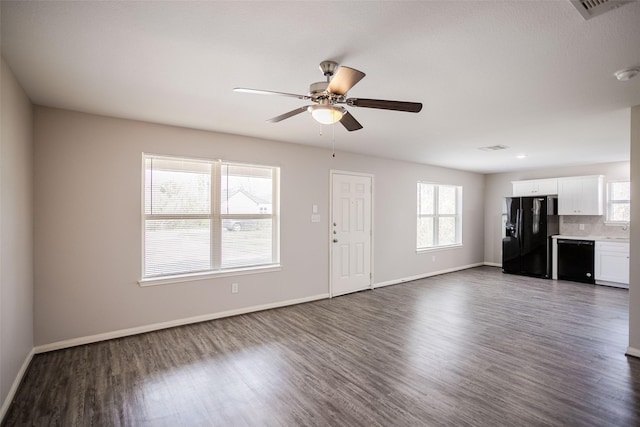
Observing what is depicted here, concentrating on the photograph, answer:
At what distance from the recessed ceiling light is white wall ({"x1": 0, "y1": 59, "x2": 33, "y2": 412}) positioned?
428 cm

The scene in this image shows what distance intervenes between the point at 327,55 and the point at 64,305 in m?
3.45

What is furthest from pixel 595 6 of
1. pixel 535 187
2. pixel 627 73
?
pixel 535 187

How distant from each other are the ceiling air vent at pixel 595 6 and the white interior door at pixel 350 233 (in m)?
3.75

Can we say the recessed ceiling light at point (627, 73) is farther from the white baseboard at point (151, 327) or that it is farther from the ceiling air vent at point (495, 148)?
the white baseboard at point (151, 327)

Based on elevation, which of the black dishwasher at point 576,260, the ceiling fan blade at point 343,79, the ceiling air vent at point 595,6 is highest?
the ceiling air vent at point 595,6

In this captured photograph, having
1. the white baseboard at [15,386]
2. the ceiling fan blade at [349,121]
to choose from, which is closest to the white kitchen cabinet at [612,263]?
the ceiling fan blade at [349,121]

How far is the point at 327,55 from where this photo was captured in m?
2.05

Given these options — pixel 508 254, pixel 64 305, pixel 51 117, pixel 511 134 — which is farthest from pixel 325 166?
pixel 508 254

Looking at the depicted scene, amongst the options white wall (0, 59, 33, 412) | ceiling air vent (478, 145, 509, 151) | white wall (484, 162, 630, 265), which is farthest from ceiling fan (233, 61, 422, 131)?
white wall (484, 162, 630, 265)

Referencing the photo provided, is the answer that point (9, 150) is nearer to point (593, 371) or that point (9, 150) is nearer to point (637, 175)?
point (593, 371)

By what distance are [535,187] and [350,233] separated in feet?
15.3

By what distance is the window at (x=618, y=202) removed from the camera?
604cm

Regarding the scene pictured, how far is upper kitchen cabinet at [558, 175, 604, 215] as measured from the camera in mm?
6164

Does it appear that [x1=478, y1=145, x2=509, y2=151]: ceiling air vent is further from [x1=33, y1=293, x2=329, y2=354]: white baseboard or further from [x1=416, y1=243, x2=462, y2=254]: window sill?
[x1=33, y1=293, x2=329, y2=354]: white baseboard
